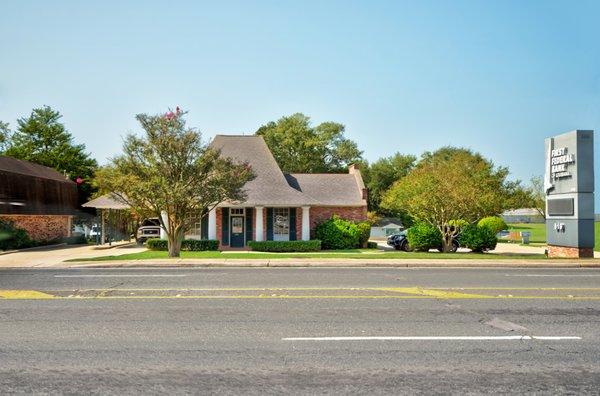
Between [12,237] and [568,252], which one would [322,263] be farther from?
[12,237]

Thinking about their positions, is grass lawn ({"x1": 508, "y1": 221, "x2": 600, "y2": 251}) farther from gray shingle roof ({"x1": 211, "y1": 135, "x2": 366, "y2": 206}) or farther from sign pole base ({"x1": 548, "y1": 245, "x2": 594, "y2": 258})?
gray shingle roof ({"x1": 211, "y1": 135, "x2": 366, "y2": 206})

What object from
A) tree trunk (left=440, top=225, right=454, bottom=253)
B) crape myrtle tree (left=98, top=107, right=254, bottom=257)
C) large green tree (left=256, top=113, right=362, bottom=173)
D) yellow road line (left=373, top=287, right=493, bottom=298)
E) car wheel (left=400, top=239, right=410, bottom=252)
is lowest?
car wheel (left=400, top=239, right=410, bottom=252)

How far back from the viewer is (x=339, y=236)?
1289 inches

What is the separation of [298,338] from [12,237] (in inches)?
1071

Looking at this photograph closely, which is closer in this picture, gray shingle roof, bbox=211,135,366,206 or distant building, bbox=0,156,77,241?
distant building, bbox=0,156,77,241

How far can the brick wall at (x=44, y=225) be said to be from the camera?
33.1m

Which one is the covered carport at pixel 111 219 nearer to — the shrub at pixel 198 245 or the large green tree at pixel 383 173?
the shrub at pixel 198 245

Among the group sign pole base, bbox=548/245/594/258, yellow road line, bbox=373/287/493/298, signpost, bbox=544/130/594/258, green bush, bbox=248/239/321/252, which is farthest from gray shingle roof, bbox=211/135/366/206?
yellow road line, bbox=373/287/493/298

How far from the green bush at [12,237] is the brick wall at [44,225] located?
6.20ft

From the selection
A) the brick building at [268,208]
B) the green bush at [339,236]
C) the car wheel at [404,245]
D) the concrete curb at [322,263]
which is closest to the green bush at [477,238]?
the car wheel at [404,245]

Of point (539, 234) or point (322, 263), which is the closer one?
point (322, 263)

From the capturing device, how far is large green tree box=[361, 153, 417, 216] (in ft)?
234

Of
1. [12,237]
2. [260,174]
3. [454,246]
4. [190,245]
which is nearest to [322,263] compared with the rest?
[454,246]

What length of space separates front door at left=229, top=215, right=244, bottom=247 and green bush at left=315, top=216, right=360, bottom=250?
197 inches
